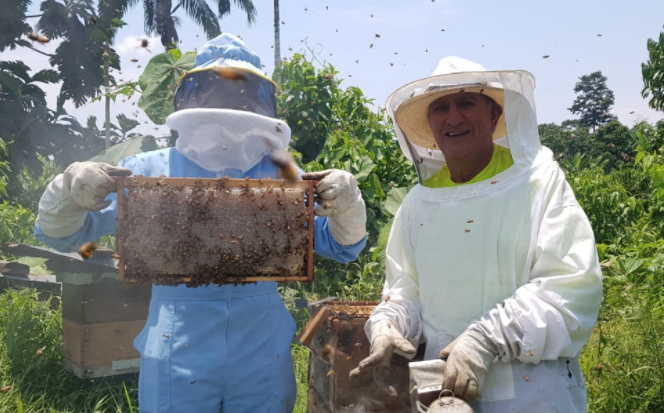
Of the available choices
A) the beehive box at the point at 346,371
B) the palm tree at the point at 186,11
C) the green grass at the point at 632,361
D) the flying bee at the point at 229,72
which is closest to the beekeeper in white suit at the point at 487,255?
the beehive box at the point at 346,371

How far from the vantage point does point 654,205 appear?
647cm

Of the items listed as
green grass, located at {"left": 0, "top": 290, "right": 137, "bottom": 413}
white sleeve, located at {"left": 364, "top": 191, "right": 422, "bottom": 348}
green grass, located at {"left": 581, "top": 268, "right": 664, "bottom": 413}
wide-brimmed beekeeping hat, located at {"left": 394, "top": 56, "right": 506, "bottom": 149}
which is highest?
wide-brimmed beekeeping hat, located at {"left": 394, "top": 56, "right": 506, "bottom": 149}

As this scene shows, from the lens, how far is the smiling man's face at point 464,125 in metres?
2.28

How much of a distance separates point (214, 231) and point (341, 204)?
1.92 feet

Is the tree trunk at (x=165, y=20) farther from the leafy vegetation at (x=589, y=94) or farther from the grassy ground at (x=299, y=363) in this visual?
the leafy vegetation at (x=589, y=94)

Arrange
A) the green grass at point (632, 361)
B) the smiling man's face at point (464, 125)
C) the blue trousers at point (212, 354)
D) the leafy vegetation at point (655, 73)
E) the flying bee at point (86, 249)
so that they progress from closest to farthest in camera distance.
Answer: the smiling man's face at point (464, 125), the blue trousers at point (212, 354), the flying bee at point (86, 249), the green grass at point (632, 361), the leafy vegetation at point (655, 73)

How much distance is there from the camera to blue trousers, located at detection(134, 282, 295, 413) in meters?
2.45

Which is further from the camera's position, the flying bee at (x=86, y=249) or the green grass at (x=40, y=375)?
the green grass at (x=40, y=375)

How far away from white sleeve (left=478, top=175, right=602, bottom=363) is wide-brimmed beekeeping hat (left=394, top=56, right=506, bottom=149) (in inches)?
23.9

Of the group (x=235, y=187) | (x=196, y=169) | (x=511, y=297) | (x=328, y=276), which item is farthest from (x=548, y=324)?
(x=328, y=276)

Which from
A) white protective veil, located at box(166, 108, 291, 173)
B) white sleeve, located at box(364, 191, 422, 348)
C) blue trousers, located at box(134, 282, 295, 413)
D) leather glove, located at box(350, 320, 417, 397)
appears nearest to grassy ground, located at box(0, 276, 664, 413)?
blue trousers, located at box(134, 282, 295, 413)

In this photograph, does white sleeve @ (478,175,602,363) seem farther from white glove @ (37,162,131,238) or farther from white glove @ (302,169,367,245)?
white glove @ (37,162,131,238)

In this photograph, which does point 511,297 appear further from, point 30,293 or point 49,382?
point 30,293

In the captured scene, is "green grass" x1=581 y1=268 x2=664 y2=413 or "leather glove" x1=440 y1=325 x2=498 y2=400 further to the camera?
"green grass" x1=581 y1=268 x2=664 y2=413
